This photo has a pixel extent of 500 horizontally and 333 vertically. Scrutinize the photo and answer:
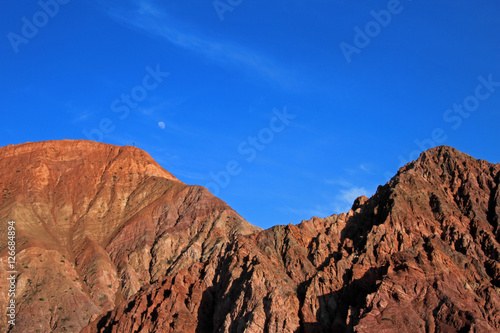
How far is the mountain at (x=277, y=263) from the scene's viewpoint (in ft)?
291

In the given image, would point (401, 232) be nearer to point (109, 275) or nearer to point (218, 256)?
point (218, 256)

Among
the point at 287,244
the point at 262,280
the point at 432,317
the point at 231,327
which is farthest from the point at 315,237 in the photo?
the point at 432,317

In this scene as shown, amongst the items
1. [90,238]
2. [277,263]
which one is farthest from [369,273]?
[90,238]

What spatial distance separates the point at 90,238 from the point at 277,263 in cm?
8159

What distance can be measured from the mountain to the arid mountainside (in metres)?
0.41

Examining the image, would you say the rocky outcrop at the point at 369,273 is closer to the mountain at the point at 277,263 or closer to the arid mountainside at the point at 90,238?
the mountain at the point at 277,263

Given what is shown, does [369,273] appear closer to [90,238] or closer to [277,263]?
[277,263]

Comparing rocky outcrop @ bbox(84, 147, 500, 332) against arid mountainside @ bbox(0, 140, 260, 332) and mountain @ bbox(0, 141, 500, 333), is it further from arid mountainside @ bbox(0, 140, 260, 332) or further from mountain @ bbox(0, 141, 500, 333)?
arid mountainside @ bbox(0, 140, 260, 332)

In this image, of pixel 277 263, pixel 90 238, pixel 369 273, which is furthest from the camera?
pixel 90 238

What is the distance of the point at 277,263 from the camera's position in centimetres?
10881

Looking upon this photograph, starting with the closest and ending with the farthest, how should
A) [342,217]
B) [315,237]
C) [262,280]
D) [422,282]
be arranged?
[422,282] → [262,280] → [315,237] → [342,217]

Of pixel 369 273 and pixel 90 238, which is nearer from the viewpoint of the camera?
pixel 369 273

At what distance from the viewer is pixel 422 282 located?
8638 centimetres

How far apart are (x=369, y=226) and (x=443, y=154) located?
81.8ft
